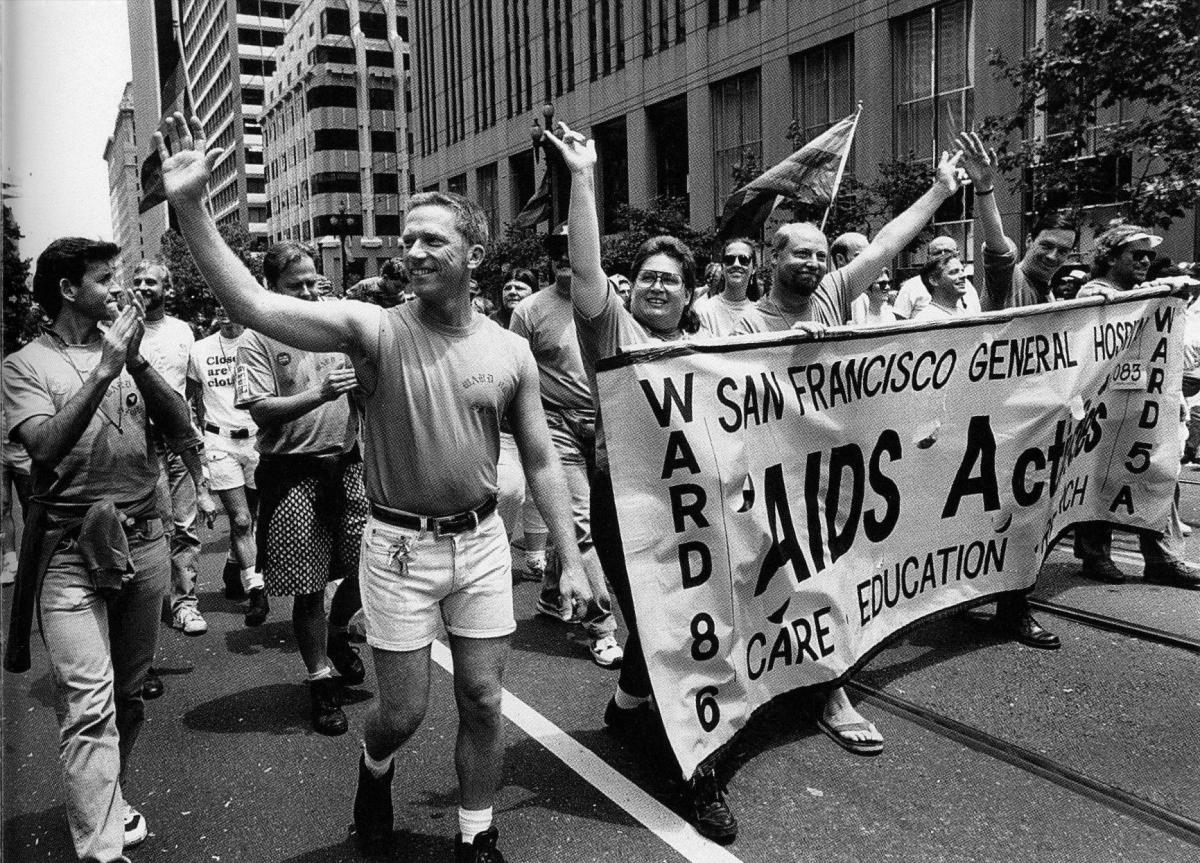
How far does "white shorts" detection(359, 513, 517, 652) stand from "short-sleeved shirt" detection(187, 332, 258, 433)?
3988mm

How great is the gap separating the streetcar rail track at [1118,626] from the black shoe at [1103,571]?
603 millimetres

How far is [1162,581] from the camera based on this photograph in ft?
19.1

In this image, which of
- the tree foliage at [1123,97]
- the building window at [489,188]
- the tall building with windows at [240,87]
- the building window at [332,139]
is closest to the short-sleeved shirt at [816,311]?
the tree foliage at [1123,97]

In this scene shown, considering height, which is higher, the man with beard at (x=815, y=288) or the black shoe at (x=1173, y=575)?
the man with beard at (x=815, y=288)

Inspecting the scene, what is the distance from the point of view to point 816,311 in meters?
4.36

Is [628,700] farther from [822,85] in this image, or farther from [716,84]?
[716,84]

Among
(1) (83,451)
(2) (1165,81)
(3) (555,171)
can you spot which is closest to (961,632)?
(3) (555,171)

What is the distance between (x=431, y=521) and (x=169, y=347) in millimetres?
3705

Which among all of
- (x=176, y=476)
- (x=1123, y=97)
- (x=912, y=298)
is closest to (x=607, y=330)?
(x=176, y=476)

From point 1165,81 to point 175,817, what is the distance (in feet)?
44.6

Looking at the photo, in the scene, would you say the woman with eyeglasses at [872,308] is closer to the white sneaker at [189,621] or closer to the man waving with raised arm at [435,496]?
the white sneaker at [189,621]

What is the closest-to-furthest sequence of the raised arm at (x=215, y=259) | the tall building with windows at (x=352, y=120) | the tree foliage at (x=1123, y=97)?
the raised arm at (x=215, y=259) < the tree foliage at (x=1123, y=97) < the tall building with windows at (x=352, y=120)

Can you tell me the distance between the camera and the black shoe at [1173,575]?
571 cm

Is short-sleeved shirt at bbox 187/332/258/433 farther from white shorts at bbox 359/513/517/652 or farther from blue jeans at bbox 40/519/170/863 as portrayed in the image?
white shorts at bbox 359/513/517/652
